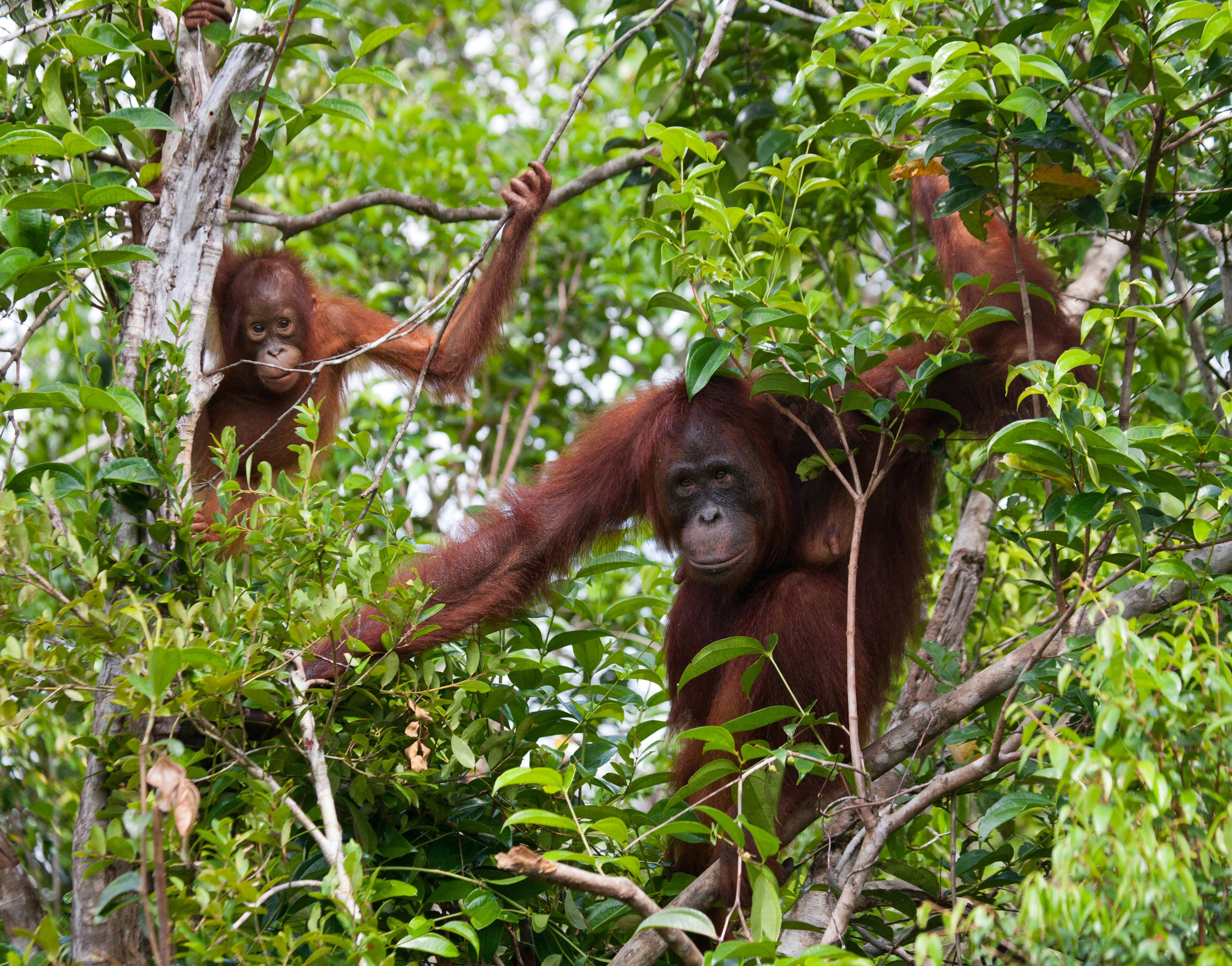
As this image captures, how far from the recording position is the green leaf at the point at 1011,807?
2.43m

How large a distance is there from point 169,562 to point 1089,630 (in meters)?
2.28

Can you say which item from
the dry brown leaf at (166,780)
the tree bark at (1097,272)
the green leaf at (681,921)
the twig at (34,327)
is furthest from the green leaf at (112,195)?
the tree bark at (1097,272)

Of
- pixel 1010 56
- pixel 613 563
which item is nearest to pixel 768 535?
pixel 613 563

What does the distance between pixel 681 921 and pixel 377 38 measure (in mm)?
2444

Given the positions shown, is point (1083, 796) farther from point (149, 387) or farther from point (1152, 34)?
point (149, 387)

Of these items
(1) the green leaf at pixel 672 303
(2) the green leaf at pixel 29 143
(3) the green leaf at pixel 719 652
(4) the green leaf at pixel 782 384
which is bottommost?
(3) the green leaf at pixel 719 652

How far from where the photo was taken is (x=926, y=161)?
268cm

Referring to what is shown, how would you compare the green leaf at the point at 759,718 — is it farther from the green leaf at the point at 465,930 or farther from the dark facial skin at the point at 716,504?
the dark facial skin at the point at 716,504

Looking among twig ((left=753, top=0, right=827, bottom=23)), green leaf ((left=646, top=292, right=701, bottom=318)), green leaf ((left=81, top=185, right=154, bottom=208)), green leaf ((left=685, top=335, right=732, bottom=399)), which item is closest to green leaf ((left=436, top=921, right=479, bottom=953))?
green leaf ((left=685, top=335, right=732, bottom=399))

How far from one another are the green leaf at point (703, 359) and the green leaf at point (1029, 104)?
0.87 metres

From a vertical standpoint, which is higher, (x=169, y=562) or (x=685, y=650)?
(x=169, y=562)

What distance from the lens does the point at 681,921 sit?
6.33ft

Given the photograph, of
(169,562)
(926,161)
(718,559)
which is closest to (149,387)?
(169,562)

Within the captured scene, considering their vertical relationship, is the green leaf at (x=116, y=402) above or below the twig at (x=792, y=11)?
below
